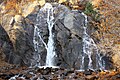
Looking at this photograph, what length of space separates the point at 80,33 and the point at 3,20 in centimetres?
603

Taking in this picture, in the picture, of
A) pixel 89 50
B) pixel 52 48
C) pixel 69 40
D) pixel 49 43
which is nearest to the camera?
pixel 69 40

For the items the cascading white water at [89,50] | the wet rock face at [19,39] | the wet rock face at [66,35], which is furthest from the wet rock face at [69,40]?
the wet rock face at [19,39]

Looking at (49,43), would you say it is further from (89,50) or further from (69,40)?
(89,50)

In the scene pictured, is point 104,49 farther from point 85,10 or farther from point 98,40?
point 85,10

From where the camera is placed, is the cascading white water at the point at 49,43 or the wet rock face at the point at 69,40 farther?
the cascading white water at the point at 49,43

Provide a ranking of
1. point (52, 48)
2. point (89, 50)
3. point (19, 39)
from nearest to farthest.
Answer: point (89, 50), point (19, 39), point (52, 48)

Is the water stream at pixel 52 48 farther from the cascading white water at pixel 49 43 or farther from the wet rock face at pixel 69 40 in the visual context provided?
the wet rock face at pixel 69 40

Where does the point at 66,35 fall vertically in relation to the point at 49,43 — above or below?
above

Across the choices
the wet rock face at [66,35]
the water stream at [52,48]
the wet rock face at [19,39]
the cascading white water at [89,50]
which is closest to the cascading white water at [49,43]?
the water stream at [52,48]

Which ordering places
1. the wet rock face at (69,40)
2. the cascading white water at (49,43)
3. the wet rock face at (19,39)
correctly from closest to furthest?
the wet rock face at (69,40) < the wet rock face at (19,39) < the cascading white water at (49,43)

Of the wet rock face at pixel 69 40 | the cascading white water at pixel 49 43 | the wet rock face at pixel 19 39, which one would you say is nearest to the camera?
the wet rock face at pixel 69 40

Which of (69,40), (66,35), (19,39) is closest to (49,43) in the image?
(66,35)

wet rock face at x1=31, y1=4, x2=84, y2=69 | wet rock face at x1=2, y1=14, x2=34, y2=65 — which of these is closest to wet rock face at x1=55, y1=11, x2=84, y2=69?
wet rock face at x1=31, y1=4, x2=84, y2=69

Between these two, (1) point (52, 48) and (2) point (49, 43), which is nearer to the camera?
(1) point (52, 48)
